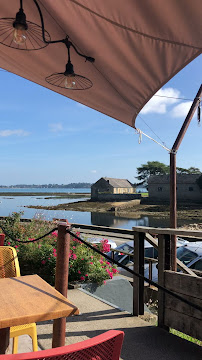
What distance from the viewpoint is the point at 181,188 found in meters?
81.7

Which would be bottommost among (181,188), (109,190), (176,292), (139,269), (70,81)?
(176,292)

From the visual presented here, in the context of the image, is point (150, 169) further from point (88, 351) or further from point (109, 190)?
point (88, 351)

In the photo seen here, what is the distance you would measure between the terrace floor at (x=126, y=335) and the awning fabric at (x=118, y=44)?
2.86 meters

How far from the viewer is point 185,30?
2.81 m

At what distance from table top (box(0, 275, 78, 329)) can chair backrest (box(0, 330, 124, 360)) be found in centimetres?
80

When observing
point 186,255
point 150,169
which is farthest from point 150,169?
point 186,255

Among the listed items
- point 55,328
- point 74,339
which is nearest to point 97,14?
point 55,328

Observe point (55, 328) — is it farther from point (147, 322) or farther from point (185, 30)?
point (185, 30)

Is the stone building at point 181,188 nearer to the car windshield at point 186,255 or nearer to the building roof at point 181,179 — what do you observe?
the building roof at point 181,179

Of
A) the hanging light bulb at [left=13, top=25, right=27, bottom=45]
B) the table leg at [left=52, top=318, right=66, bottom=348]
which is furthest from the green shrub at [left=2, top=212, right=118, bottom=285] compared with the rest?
the hanging light bulb at [left=13, top=25, right=27, bottom=45]

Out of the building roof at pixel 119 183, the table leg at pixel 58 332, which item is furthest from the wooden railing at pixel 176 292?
the building roof at pixel 119 183

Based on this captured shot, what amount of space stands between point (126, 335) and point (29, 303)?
1942 mm

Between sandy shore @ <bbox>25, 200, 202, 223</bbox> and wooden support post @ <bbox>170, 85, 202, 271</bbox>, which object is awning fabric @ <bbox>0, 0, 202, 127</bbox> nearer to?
wooden support post @ <bbox>170, 85, 202, 271</bbox>

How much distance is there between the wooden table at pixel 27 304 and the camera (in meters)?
1.94
